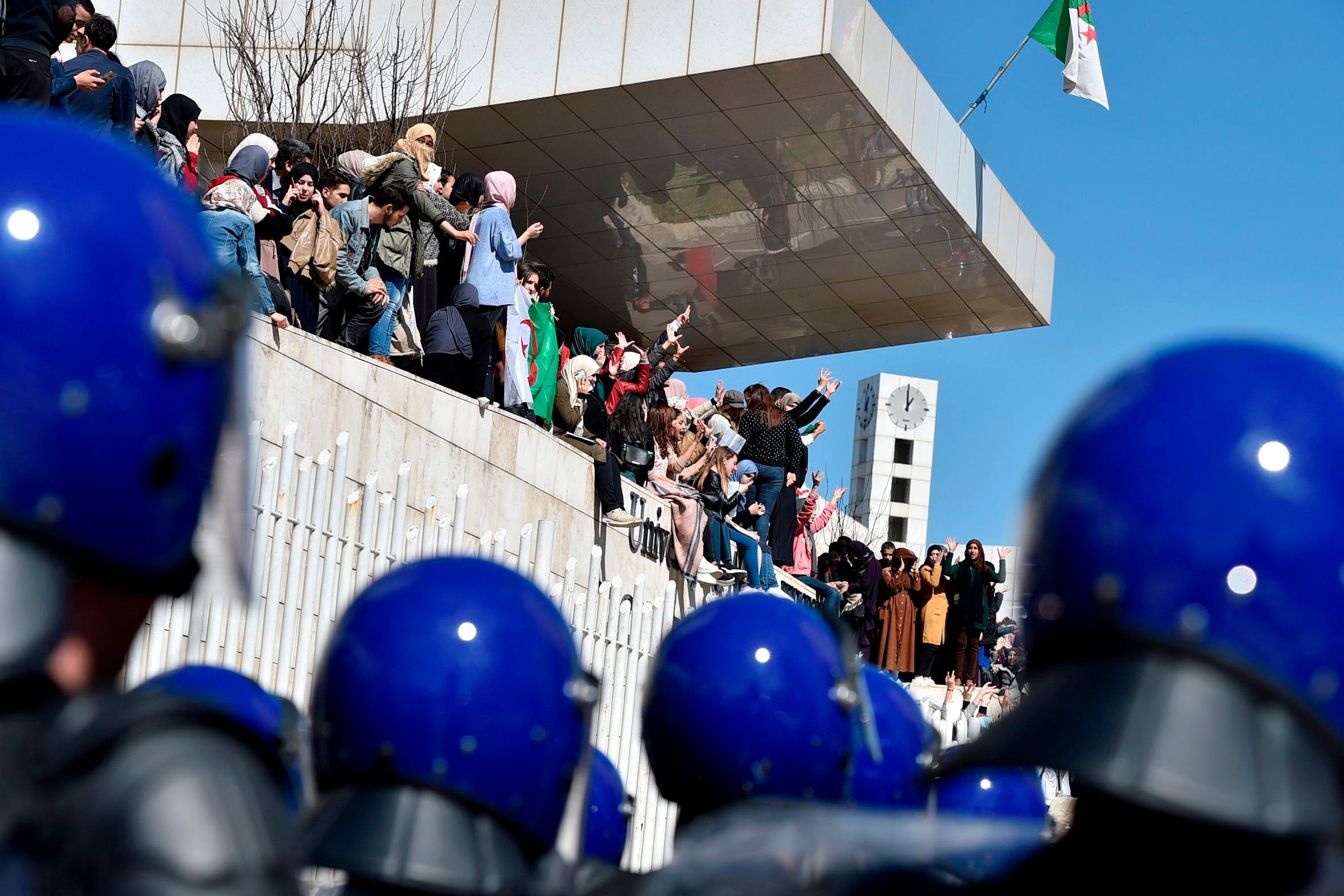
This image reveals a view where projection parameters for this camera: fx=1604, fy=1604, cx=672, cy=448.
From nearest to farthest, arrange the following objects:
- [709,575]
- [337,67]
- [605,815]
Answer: [605,815] < [709,575] < [337,67]

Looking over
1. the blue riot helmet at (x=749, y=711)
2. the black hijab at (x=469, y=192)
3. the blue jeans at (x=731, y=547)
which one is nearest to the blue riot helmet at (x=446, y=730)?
the blue riot helmet at (x=749, y=711)

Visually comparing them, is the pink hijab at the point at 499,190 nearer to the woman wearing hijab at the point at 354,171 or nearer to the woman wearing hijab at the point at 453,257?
the woman wearing hijab at the point at 453,257

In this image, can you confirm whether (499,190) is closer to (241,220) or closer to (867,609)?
(241,220)

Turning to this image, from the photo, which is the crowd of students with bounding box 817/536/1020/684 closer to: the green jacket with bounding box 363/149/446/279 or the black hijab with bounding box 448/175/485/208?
the black hijab with bounding box 448/175/485/208

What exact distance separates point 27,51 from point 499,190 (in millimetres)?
3959

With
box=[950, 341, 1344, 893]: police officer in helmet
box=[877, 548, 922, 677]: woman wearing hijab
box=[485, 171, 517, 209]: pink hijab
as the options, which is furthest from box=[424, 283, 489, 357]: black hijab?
box=[950, 341, 1344, 893]: police officer in helmet

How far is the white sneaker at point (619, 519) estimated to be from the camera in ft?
37.1

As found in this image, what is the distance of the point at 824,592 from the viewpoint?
49.3 feet

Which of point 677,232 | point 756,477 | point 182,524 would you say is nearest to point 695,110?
point 677,232

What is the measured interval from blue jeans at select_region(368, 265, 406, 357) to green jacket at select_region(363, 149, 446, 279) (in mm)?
55

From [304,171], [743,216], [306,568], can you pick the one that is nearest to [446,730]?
[306,568]

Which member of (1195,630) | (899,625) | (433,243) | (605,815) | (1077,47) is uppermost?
(1077,47)

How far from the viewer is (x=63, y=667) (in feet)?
4.46

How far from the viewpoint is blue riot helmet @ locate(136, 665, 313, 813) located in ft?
4.62
